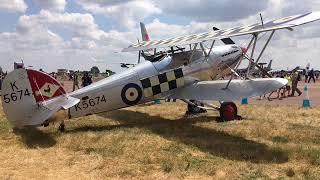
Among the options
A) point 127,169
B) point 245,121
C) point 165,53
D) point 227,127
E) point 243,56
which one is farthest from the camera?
point 243,56

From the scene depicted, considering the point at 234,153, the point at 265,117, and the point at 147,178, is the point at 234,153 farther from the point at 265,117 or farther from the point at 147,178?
the point at 265,117

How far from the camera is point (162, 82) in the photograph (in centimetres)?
1259

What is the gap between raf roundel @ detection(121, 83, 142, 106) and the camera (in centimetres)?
1197

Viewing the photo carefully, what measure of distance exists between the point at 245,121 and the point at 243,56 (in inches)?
109

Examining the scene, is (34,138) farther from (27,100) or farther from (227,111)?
(227,111)

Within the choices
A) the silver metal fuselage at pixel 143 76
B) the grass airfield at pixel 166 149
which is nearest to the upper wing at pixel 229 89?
the silver metal fuselage at pixel 143 76

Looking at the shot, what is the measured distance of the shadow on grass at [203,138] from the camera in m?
8.06

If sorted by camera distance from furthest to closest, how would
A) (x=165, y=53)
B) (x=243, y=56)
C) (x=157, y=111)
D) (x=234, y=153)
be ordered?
(x=157, y=111) → (x=243, y=56) → (x=165, y=53) → (x=234, y=153)

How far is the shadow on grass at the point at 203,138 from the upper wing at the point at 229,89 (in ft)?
2.84

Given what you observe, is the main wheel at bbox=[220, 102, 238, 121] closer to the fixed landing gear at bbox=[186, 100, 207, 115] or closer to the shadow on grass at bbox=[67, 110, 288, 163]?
the shadow on grass at bbox=[67, 110, 288, 163]

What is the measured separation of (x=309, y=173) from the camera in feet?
22.5

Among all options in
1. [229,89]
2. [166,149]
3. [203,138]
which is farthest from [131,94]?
[166,149]

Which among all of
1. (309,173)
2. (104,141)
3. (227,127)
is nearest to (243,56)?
(227,127)

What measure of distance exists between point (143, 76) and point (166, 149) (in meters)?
3.95
